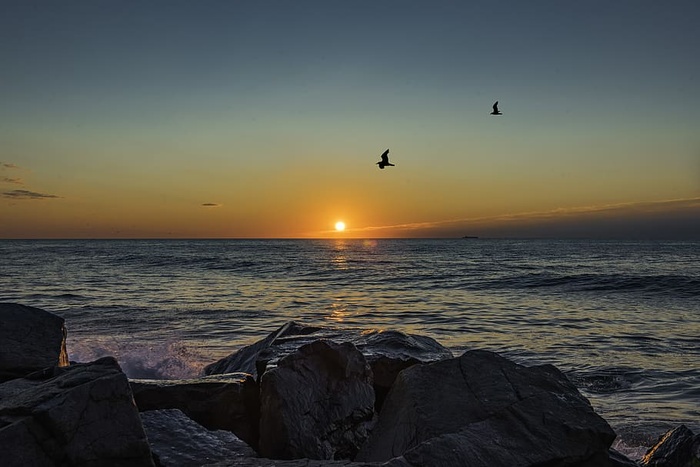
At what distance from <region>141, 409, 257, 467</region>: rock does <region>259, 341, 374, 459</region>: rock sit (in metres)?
0.42

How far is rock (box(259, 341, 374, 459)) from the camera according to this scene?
18.8 ft

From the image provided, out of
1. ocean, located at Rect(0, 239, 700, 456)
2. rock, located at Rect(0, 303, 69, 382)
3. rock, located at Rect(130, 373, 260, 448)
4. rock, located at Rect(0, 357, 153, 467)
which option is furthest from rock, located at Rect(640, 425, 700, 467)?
rock, located at Rect(0, 303, 69, 382)

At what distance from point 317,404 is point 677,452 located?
3.81 metres

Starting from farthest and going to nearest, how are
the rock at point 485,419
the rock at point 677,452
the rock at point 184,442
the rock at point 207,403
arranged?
the rock at point 207,403 → the rock at point 677,452 → the rock at point 184,442 → the rock at point 485,419

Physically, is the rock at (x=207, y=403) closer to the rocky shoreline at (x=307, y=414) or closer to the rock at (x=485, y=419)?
the rocky shoreline at (x=307, y=414)

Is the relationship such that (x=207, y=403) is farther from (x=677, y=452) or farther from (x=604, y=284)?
(x=604, y=284)

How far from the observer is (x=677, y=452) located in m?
5.88

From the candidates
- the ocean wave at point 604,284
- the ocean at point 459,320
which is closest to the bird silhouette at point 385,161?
the ocean at point 459,320

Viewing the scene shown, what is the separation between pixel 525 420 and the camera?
5.17 m

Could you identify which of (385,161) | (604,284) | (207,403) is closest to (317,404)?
(207,403)

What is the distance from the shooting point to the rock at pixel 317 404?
573 cm

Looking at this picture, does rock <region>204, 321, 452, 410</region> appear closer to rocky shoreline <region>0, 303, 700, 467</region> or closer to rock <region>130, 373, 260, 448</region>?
rocky shoreline <region>0, 303, 700, 467</region>

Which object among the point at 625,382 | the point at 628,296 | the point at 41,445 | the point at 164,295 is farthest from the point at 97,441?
the point at 628,296

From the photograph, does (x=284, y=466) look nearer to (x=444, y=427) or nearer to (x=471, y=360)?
(x=444, y=427)
